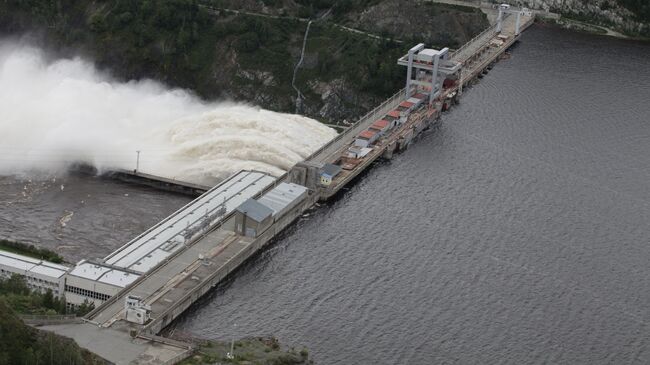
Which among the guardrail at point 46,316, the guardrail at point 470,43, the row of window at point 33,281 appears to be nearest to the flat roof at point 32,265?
the row of window at point 33,281

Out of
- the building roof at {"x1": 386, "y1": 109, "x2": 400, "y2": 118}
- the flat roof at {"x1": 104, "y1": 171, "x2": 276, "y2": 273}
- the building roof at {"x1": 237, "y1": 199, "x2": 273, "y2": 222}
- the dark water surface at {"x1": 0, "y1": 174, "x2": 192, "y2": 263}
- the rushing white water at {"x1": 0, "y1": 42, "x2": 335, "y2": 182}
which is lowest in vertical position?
the dark water surface at {"x1": 0, "y1": 174, "x2": 192, "y2": 263}

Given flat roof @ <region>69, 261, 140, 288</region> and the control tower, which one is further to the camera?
the control tower

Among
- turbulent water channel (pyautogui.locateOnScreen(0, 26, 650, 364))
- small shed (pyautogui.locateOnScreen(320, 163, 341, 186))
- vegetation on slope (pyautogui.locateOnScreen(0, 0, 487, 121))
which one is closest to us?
turbulent water channel (pyautogui.locateOnScreen(0, 26, 650, 364))

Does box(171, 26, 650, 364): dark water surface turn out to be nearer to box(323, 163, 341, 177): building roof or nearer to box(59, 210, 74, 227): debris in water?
box(323, 163, 341, 177): building roof

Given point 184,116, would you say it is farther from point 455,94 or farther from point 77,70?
point 455,94

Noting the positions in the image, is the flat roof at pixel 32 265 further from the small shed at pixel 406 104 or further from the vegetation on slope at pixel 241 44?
the vegetation on slope at pixel 241 44

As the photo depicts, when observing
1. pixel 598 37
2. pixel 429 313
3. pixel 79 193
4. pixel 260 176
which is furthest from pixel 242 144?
pixel 598 37

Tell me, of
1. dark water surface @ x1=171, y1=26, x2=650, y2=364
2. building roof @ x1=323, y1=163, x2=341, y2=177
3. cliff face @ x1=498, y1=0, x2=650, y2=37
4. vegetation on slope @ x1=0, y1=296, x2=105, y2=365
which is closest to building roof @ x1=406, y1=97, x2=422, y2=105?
dark water surface @ x1=171, y1=26, x2=650, y2=364
